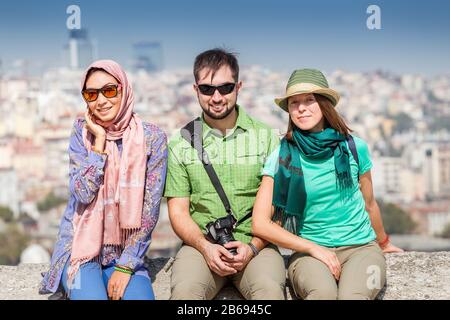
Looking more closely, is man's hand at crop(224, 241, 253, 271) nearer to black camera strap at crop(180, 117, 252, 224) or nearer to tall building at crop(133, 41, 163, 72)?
black camera strap at crop(180, 117, 252, 224)

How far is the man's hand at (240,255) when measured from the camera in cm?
244

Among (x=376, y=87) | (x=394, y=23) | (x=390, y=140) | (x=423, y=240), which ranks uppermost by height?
(x=394, y=23)

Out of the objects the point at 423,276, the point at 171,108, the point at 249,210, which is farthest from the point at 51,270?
the point at 171,108

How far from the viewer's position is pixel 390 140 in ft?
205

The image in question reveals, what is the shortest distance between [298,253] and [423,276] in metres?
0.52

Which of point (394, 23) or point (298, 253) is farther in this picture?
point (394, 23)

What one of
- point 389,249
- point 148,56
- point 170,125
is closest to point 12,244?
point 170,125

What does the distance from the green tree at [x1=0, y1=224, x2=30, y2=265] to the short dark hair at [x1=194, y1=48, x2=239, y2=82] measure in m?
41.8

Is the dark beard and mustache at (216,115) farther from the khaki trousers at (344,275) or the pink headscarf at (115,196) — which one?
the khaki trousers at (344,275)

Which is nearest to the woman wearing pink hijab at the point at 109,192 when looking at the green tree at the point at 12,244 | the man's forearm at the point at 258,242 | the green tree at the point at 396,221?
the man's forearm at the point at 258,242

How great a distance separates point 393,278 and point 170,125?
49.8 m
